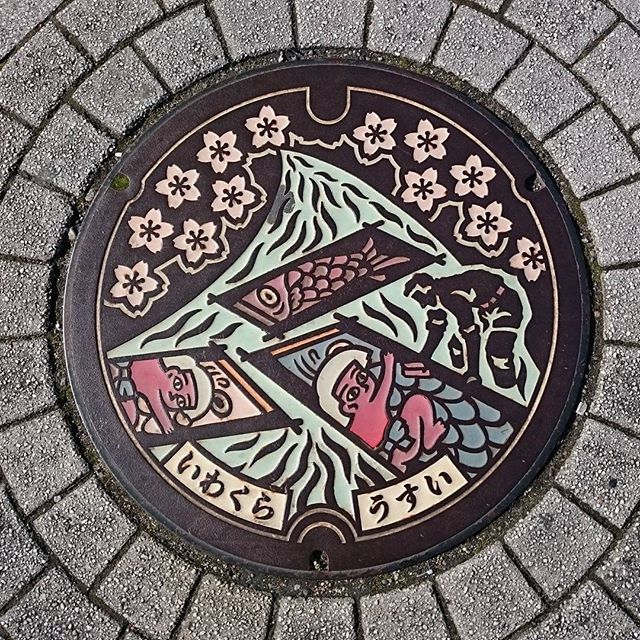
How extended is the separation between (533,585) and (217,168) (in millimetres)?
1539

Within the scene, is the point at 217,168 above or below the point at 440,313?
above

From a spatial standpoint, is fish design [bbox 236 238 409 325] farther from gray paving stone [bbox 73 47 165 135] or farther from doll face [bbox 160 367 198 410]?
gray paving stone [bbox 73 47 165 135]

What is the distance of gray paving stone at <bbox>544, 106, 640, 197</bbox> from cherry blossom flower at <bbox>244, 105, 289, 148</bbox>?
0.83 m

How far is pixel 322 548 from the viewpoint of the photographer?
7.31ft

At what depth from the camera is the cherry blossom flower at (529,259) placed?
2.33 meters

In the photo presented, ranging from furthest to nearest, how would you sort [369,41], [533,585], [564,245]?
[369,41] < [564,245] < [533,585]

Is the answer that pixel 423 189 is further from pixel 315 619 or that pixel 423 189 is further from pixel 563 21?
pixel 315 619

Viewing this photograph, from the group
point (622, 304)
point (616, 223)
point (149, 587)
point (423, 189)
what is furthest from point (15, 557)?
point (616, 223)

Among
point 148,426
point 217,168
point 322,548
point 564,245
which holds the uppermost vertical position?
point 217,168

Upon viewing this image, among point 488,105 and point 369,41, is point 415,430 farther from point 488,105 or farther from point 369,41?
point 369,41

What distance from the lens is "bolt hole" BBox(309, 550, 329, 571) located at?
87.7 inches

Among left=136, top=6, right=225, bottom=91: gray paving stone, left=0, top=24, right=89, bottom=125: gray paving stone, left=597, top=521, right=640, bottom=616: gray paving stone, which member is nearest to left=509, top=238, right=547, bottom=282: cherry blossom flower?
left=597, top=521, right=640, bottom=616: gray paving stone


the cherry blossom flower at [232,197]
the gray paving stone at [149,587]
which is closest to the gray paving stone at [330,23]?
the cherry blossom flower at [232,197]

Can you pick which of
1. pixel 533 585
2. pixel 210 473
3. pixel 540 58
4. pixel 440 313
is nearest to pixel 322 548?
pixel 210 473
